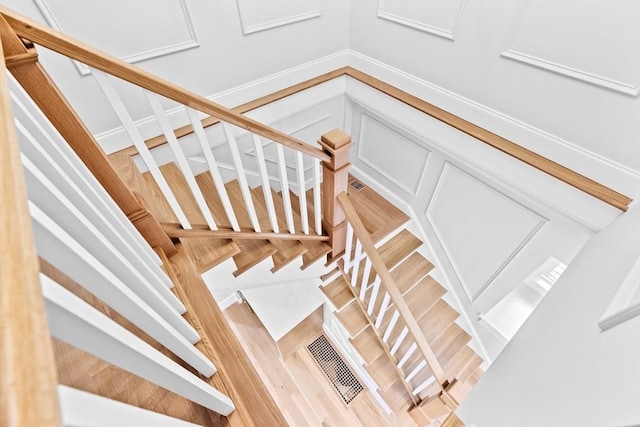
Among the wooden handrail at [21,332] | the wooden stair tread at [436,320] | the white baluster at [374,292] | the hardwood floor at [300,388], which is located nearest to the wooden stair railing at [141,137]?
the white baluster at [374,292]

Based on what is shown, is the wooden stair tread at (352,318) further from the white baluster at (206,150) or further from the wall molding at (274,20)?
the wall molding at (274,20)

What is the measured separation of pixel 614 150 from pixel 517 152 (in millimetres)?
400

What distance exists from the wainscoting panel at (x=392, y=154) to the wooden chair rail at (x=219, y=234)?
116cm

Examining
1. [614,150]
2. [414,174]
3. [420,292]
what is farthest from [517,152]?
[420,292]

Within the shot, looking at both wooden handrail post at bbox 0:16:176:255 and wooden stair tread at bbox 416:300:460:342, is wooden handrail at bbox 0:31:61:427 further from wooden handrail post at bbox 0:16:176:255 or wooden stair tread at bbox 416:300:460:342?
wooden stair tread at bbox 416:300:460:342

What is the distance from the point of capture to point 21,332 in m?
0.24

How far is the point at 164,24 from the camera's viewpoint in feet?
5.56

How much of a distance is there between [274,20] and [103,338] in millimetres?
2193

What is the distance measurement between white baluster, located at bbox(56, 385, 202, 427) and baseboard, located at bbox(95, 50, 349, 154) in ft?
6.02

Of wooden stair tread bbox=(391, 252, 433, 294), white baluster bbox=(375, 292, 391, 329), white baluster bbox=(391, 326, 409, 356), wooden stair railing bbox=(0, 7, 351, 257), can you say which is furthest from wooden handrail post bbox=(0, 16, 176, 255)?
wooden stair tread bbox=(391, 252, 433, 294)

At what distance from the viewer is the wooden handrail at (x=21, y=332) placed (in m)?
0.21

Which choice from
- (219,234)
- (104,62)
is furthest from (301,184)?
(104,62)

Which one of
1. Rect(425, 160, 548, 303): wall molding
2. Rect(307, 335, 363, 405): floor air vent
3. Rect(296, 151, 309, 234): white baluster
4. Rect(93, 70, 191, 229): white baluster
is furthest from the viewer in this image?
Rect(307, 335, 363, 405): floor air vent

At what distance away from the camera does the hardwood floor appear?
275 cm
